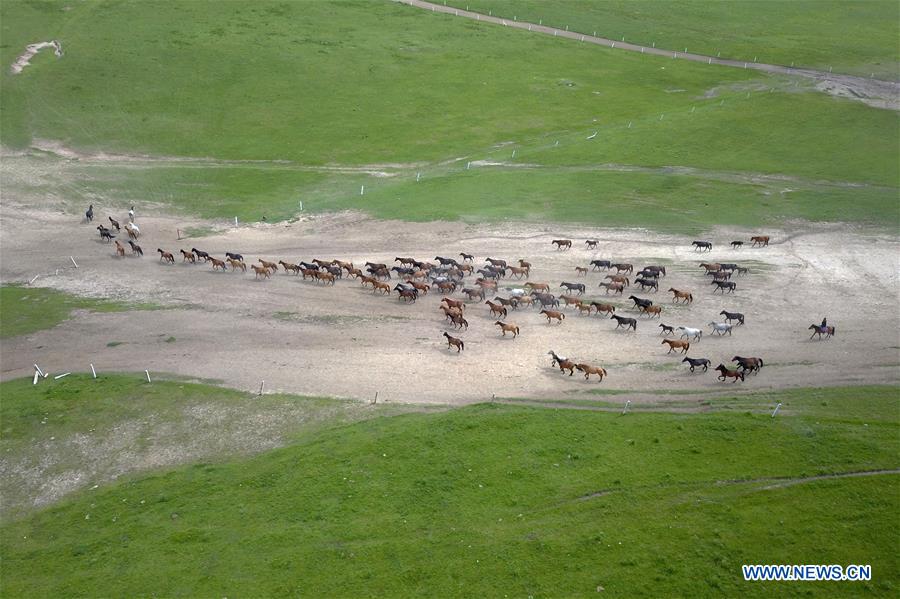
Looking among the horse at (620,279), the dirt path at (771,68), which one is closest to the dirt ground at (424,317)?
the horse at (620,279)

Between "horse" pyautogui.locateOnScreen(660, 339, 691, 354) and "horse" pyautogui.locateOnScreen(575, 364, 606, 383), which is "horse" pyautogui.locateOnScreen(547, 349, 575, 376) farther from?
"horse" pyautogui.locateOnScreen(660, 339, 691, 354)

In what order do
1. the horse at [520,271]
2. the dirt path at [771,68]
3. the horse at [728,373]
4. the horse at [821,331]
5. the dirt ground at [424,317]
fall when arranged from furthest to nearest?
the dirt path at [771,68] → the horse at [520,271] → the horse at [821,331] → the dirt ground at [424,317] → the horse at [728,373]

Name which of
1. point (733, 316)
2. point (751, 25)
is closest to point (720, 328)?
point (733, 316)

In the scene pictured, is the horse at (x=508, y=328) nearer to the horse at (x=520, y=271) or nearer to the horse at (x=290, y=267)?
the horse at (x=520, y=271)

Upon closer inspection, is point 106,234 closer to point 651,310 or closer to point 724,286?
point 651,310

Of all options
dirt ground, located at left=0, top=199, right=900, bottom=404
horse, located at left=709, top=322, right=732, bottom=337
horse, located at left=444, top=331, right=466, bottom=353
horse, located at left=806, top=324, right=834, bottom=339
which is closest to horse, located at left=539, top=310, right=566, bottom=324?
dirt ground, located at left=0, top=199, right=900, bottom=404

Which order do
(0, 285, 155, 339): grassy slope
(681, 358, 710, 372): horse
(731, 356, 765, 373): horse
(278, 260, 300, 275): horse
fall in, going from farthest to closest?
(278, 260, 300, 275): horse, (0, 285, 155, 339): grassy slope, (681, 358, 710, 372): horse, (731, 356, 765, 373): horse
